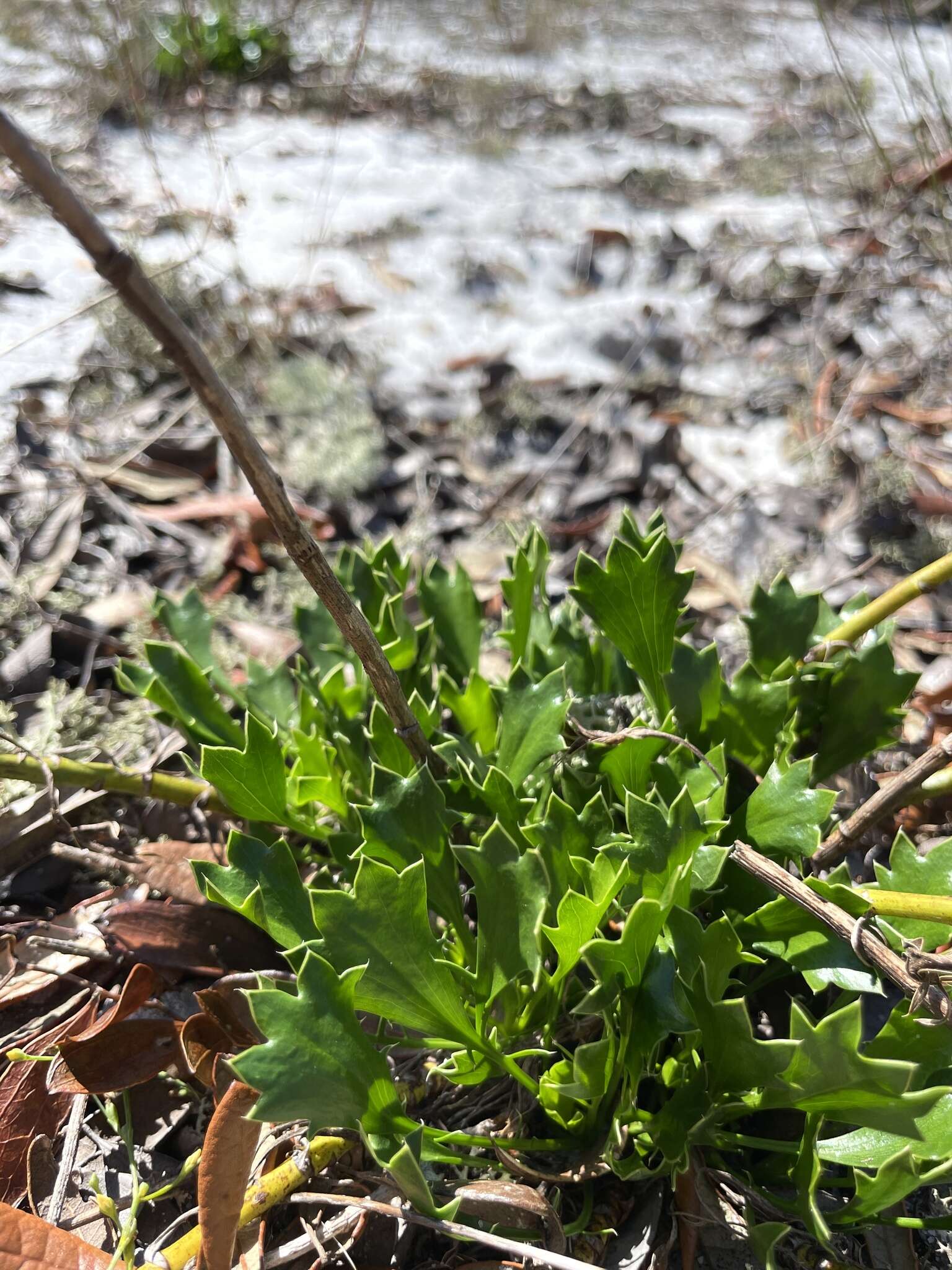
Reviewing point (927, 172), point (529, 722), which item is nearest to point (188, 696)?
point (529, 722)

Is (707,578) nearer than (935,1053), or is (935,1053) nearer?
(935,1053)

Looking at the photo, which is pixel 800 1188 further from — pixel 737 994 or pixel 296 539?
pixel 296 539

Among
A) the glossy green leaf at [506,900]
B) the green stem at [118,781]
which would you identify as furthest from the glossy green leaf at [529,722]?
the green stem at [118,781]

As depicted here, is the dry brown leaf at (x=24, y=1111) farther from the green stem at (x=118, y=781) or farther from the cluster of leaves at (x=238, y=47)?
the cluster of leaves at (x=238, y=47)

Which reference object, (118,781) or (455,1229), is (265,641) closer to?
(118,781)

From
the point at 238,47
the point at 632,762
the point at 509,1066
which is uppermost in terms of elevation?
the point at 238,47

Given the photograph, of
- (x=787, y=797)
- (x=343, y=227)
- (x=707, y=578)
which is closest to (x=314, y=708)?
(x=787, y=797)
